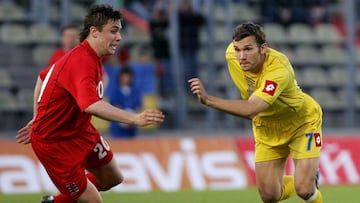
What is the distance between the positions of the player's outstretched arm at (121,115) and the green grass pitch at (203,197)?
5.27m

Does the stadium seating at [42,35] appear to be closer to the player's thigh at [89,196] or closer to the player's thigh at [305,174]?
the player's thigh at [305,174]

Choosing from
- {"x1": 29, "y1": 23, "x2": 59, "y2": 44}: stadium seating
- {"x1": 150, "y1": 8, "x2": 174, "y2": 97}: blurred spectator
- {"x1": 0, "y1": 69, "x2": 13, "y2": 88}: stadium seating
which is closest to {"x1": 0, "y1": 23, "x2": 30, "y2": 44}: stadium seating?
{"x1": 29, "y1": 23, "x2": 59, "y2": 44}: stadium seating

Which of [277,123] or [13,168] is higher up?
[277,123]

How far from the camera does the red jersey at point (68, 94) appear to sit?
815cm

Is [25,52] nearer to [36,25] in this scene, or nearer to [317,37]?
[36,25]

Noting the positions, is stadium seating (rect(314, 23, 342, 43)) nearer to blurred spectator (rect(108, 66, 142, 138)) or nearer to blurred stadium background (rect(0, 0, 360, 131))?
blurred stadium background (rect(0, 0, 360, 131))

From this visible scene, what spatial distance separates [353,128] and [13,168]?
6806 mm

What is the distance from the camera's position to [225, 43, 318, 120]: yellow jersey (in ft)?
30.1

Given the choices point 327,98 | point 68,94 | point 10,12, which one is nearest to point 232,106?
point 68,94

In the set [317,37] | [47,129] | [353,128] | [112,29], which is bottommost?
[353,128]

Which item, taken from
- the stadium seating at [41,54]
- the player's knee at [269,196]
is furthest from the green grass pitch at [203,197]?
the stadium seating at [41,54]

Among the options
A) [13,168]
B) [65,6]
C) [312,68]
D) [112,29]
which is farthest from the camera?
[312,68]

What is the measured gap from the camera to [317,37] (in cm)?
2053

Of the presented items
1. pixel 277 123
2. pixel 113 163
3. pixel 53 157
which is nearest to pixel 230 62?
pixel 277 123
